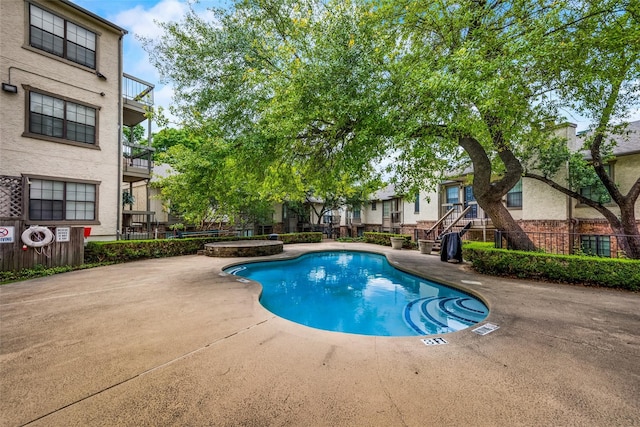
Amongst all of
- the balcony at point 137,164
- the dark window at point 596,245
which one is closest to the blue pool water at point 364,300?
the balcony at point 137,164

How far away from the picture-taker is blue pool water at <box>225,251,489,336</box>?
5.44m

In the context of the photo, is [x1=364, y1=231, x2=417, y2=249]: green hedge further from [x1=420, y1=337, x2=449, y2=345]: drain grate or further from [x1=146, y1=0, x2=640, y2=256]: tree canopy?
[x1=420, y1=337, x2=449, y2=345]: drain grate

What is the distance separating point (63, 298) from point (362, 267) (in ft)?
31.7

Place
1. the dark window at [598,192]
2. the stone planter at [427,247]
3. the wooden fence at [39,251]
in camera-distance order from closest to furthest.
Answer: the wooden fence at [39,251] < the dark window at [598,192] < the stone planter at [427,247]

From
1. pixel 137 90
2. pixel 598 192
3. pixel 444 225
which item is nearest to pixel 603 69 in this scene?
pixel 598 192

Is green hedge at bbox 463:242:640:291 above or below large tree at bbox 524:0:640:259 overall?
below

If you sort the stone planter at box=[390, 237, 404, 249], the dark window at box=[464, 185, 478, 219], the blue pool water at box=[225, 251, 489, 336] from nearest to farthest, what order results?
the blue pool water at box=[225, 251, 489, 336] < the dark window at box=[464, 185, 478, 219] < the stone planter at box=[390, 237, 404, 249]

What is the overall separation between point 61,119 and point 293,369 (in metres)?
12.0

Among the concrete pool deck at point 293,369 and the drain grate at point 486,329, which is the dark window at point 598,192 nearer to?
the concrete pool deck at point 293,369

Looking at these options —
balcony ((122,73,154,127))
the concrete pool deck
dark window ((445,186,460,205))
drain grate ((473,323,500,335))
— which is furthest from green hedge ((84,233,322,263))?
dark window ((445,186,460,205))

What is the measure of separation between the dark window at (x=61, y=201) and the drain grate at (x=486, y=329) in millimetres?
12664

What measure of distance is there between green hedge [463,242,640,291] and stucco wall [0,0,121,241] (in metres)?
13.7

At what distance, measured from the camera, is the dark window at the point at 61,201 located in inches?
346

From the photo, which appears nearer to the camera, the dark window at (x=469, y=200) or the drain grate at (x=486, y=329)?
the drain grate at (x=486, y=329)
